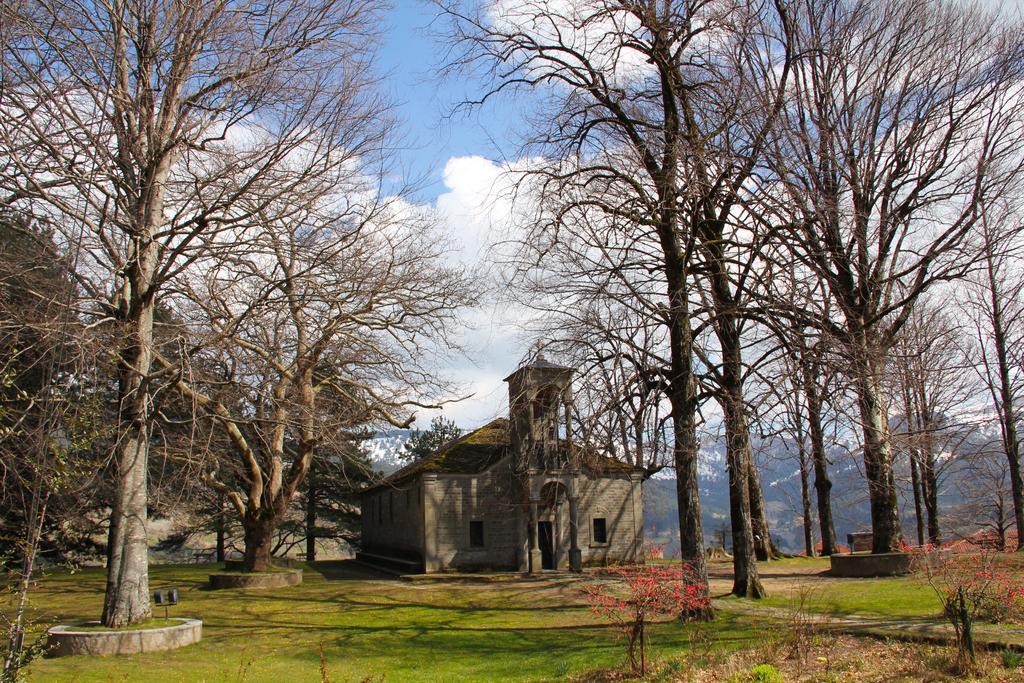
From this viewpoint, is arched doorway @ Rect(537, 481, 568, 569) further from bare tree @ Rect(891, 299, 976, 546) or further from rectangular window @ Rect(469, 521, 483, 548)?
bare tree @ Rect(891, 299, 976, 546)

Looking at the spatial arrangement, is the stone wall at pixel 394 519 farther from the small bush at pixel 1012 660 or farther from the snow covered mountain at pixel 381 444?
the small bush at pixel 1012 660

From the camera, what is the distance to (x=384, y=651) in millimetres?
15758

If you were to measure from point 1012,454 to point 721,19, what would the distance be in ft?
65.0

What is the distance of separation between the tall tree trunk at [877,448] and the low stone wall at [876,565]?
373mm

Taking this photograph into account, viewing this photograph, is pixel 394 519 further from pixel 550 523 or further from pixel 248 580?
pixel 248 580

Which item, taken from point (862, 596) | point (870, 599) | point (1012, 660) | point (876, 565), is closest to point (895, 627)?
point (1012, 660)

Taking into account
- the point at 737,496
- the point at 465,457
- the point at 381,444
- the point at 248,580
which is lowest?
the point at 248,580

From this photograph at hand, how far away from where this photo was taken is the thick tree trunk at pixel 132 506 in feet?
53.0

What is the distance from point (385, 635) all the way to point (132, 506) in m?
6.12

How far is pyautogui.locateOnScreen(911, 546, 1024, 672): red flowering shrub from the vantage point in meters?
10.8

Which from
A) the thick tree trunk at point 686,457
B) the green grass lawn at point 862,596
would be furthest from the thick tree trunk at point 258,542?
the green grass lawn at point 862,596

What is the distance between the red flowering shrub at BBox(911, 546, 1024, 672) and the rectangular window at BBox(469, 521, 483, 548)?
733 inches

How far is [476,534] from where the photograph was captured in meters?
31.4

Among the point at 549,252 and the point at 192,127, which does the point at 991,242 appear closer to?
the point at 549,252
